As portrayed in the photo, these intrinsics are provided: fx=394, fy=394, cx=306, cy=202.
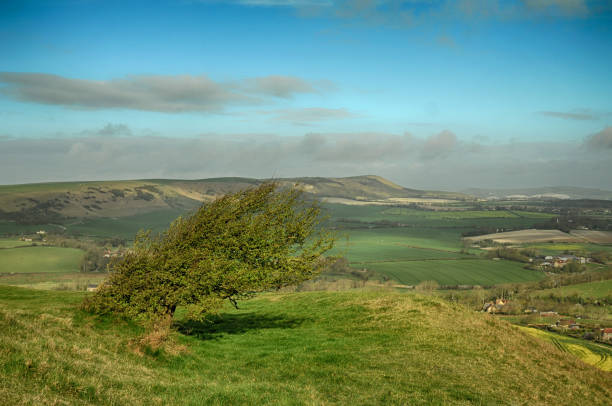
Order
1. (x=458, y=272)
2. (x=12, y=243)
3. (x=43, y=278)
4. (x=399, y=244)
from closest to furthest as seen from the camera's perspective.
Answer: (x=43, y=278), (x=458, y=272), (x=12, y=243), (x=399, y=244)

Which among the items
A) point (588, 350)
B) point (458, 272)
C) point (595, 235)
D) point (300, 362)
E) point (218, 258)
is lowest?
point (458, 272)

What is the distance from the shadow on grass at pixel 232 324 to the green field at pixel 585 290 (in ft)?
183

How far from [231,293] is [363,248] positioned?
117136 mm

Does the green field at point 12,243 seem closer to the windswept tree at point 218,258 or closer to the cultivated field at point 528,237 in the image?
the windswept tree at point 218,258

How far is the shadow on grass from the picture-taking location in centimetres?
2142

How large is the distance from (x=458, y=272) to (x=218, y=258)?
288 feet

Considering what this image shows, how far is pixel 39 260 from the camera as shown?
97.3 meters

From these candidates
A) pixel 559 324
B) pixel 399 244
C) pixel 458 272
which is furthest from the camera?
pixel 399 244

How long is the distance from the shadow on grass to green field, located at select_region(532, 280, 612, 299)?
183 feet

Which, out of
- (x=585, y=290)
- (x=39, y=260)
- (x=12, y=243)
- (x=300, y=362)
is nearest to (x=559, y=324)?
(x=585, y=290)

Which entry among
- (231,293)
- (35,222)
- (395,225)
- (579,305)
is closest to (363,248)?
(395,225)

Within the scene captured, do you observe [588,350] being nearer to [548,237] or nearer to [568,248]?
[568,248]

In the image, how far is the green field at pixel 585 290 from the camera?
6346 centimetres

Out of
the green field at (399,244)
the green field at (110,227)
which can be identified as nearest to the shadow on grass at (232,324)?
the green field at (399,244)
